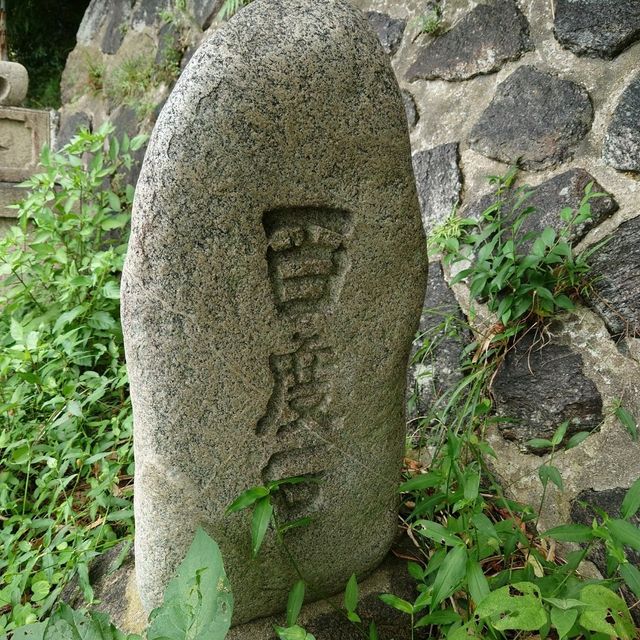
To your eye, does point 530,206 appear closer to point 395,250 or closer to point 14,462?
point 395,250

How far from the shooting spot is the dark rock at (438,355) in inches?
66.0

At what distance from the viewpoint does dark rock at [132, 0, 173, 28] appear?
127 inches

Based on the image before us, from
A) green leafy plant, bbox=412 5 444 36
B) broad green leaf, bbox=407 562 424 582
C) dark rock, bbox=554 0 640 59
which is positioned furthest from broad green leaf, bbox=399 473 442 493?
green leafy plant, bbox=412 5 444 36

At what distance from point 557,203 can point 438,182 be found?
0.42 meters

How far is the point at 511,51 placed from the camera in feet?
5.81

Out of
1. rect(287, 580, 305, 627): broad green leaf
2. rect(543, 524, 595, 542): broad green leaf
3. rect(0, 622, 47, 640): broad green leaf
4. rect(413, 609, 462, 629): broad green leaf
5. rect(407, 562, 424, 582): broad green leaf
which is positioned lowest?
rect(407, 562, 424, 582): broad green leaf

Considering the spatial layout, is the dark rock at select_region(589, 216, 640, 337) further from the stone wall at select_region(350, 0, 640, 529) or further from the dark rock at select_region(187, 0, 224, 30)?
the dark rock at select_region(187, 0, 224, 30)

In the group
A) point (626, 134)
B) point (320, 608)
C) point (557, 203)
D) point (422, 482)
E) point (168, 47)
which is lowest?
point (320, 608)

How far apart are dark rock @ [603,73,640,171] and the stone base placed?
1.08 m

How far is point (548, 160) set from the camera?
1.62 meters

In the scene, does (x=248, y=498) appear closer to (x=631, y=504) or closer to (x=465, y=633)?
(x=465, y=633)

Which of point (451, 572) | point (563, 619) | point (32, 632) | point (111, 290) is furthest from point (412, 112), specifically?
point (32, 632)

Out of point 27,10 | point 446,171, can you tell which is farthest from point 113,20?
point 446,171

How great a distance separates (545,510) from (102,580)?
39.9 inches
